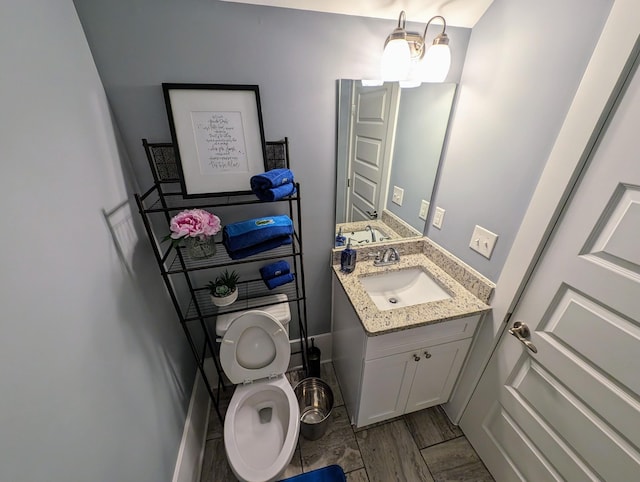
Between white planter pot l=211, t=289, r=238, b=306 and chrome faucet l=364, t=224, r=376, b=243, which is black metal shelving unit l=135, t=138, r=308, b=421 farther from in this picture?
chrome faucet l=364, t=224, r=376, b=243

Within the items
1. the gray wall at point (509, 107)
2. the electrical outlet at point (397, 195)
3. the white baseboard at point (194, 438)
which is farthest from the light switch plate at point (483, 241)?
the white baseboard at point (194, 438)

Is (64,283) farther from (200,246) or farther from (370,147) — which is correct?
(370,147)

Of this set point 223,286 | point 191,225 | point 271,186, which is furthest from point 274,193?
point 223,286

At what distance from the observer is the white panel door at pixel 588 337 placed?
27.2 inches

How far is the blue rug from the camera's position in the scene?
49.6 inches

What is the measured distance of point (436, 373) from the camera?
1.32 metres

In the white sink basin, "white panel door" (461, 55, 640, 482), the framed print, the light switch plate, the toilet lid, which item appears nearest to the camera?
"white panel door" (461, 55, 640, 482)

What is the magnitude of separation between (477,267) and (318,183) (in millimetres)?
906

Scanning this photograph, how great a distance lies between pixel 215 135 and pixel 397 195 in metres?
1.02

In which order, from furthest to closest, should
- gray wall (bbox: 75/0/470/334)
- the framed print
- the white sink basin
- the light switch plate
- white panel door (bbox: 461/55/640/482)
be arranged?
the white sink basin < the light switch plate < the framed print < gray wall (bbox: 75/0/470/334) < white panel door (bbox: 461/55/640/482)

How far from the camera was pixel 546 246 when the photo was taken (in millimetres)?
897

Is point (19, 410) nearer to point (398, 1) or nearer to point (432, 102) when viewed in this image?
point (398, 1)

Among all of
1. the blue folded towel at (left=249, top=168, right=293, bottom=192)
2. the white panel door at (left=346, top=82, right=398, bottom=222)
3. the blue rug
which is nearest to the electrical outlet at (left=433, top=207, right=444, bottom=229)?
the white panel door at (left=346, top=82, right=398, bottom=222)

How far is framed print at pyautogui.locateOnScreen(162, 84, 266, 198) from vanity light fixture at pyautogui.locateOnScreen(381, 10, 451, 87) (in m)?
0.57
